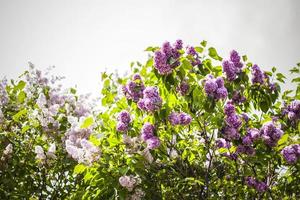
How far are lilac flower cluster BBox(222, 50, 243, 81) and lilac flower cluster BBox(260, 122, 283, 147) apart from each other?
722 mm

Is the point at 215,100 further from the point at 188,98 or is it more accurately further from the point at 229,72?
the point at 229,72

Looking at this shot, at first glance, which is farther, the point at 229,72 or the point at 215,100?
the point at 229,72

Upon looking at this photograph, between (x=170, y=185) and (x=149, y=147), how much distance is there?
4.39ft

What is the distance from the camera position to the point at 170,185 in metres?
4.32

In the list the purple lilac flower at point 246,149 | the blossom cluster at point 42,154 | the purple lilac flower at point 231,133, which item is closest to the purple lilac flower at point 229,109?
the purple lilac flower at point 231,133

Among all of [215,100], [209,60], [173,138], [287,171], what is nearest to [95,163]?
[173,138]

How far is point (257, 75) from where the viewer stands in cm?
385

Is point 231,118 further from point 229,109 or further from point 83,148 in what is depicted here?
point 83,148

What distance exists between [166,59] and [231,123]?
109 cm

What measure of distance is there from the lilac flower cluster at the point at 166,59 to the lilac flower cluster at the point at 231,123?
844 mm

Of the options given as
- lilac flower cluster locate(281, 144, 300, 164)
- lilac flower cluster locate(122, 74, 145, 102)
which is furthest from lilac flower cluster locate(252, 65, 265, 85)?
lilac flower cluster locate(122, 74, 145, 102)

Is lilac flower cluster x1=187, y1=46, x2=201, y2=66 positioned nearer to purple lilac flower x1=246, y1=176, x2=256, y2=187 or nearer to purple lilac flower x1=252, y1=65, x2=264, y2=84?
purple lilac flower x1=252, y1=65, x2=264, y2=84

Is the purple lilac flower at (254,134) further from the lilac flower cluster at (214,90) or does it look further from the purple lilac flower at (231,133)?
the lilac flower cluster at (214,90)

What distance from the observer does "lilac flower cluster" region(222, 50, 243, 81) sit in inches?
144
